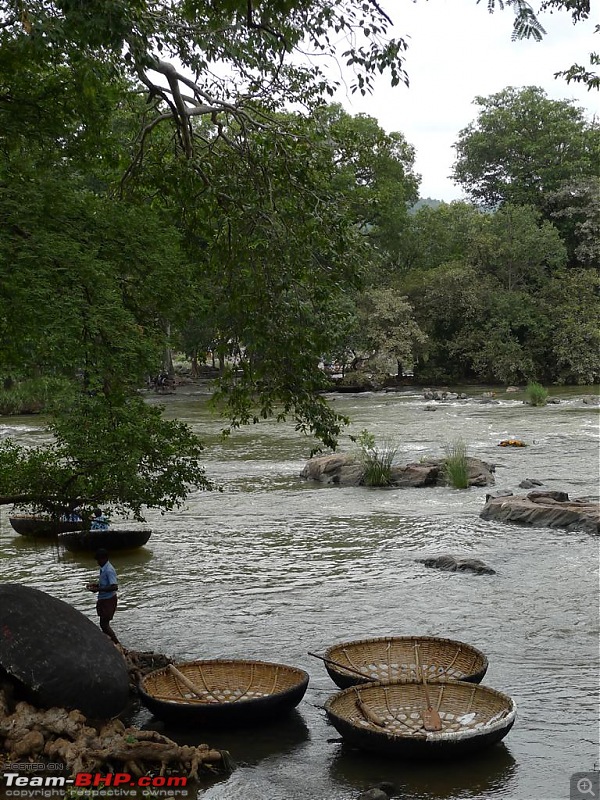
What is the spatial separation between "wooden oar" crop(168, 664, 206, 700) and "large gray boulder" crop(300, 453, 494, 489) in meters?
12.1

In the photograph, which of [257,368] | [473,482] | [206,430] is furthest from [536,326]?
[257,368]

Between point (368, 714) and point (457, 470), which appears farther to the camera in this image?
point (457, 470)

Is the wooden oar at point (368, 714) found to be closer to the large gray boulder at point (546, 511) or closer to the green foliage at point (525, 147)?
the large gray boulder at point (546, 511)

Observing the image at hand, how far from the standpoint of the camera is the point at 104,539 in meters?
13.8

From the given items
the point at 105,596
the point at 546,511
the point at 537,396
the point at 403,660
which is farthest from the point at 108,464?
the point at 537,396

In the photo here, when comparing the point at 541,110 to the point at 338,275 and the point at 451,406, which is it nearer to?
the point at 451,406

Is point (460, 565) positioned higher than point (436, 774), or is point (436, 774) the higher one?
point (460, 565)

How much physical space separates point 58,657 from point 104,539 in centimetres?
686

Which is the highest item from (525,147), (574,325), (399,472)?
(525,147)

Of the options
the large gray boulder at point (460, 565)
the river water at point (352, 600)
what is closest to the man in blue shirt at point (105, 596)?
the river water at point (352, 600)

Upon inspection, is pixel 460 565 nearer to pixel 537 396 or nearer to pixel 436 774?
pixel 436 774

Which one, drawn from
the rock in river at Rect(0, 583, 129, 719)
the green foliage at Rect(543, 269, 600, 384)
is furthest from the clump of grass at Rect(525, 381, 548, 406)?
the rock in river at Rect(0, 583, 129, 719)

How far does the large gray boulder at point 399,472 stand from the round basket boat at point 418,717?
480 inches

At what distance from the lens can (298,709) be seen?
773 cm
